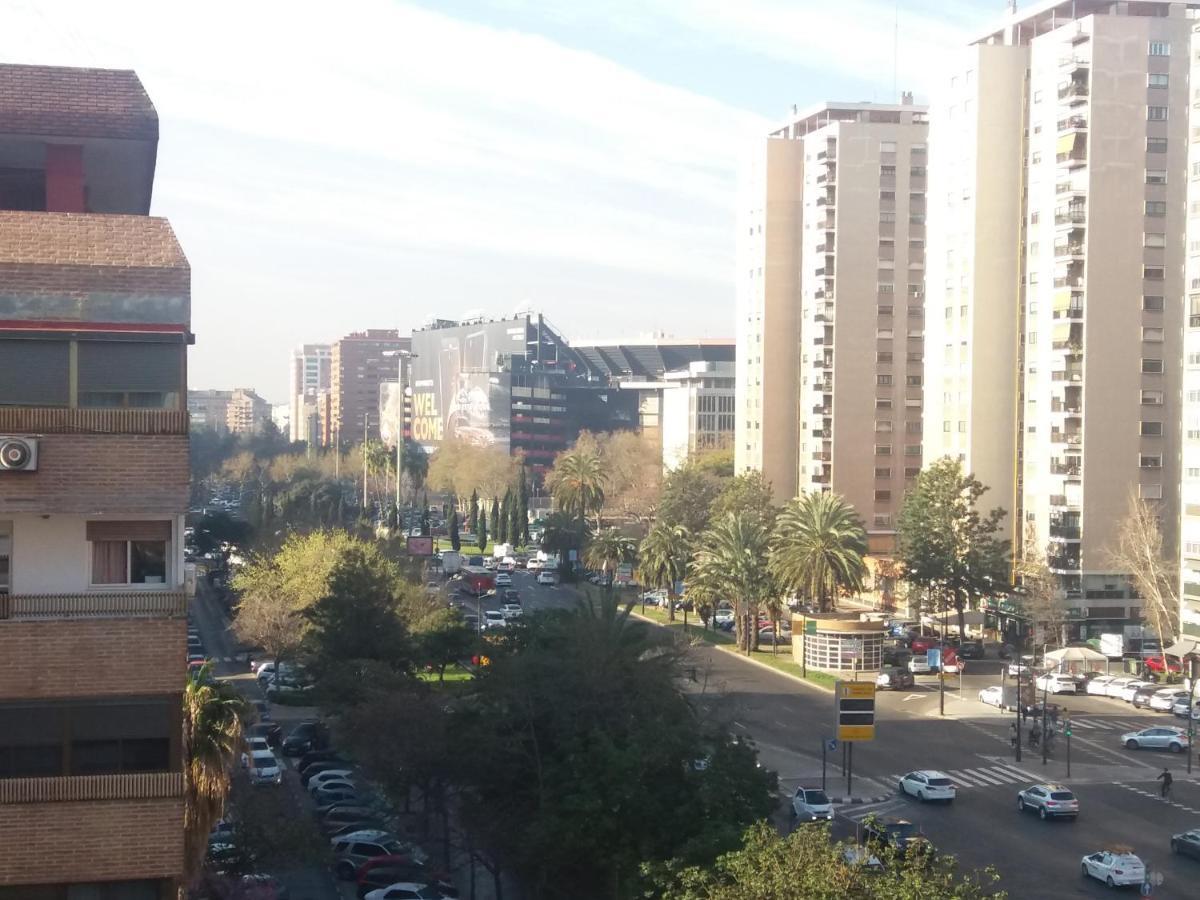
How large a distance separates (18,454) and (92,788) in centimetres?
301

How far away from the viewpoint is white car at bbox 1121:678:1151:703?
54.7 metres

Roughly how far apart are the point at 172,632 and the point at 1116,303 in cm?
6072

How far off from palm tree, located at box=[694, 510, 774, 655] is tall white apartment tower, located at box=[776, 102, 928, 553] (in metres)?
23.5

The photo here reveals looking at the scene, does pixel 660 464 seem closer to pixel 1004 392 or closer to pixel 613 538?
pixel 613 538

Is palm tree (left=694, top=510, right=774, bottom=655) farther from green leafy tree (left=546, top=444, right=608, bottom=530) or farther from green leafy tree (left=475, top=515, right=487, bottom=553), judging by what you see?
green leafy tree (left=475, top=515, right=487, bottom=553)

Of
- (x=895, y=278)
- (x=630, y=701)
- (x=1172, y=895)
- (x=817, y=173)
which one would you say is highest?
(x=817, y=173)

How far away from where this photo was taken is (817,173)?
89.2 metres

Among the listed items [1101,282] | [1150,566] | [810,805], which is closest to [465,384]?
[1101,282]

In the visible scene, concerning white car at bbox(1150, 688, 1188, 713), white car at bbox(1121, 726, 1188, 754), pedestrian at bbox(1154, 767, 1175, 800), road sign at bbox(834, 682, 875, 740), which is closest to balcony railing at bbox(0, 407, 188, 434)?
road sign at bbox(834, 682, 875, 740)

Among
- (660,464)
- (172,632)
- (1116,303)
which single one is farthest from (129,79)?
(660,464)

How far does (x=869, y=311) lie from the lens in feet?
291

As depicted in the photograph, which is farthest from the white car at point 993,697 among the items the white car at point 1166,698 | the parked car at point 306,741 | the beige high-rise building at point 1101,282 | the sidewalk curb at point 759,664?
the parked car at point 306,741

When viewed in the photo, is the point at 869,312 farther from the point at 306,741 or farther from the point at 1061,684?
the point at 306,741

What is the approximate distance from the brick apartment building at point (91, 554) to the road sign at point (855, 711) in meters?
27.4
